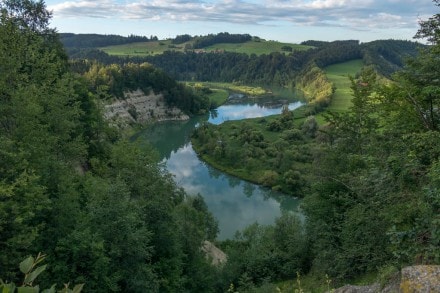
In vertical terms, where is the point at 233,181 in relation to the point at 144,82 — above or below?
below

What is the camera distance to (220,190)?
49812 mm

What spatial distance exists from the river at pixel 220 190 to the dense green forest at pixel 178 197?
5969 mm

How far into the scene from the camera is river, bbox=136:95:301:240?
40.3 m

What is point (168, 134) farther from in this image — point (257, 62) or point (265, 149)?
point (257, 62)

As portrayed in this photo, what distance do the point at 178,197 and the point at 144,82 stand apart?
72.2 m

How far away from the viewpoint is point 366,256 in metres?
13.5

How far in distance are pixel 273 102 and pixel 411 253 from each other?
12172cm

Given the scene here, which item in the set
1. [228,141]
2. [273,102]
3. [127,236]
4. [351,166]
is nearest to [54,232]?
[127,236]

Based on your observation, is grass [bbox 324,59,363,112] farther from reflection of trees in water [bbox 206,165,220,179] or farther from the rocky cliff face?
the rocky cliff face

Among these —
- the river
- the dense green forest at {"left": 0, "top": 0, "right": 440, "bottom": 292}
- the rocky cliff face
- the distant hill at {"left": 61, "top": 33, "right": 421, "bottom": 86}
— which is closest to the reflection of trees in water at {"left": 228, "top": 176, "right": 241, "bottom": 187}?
the river

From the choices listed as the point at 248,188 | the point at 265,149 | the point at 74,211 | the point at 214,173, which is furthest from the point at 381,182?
the point at 265,149

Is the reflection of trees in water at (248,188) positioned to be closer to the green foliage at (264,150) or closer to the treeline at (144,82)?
the green foliage at (264,150)

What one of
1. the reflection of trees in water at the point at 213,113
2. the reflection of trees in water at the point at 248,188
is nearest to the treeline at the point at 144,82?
the reflection of trees in water at the point at 213,113

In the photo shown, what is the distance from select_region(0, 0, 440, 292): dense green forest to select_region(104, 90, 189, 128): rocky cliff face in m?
50.9
